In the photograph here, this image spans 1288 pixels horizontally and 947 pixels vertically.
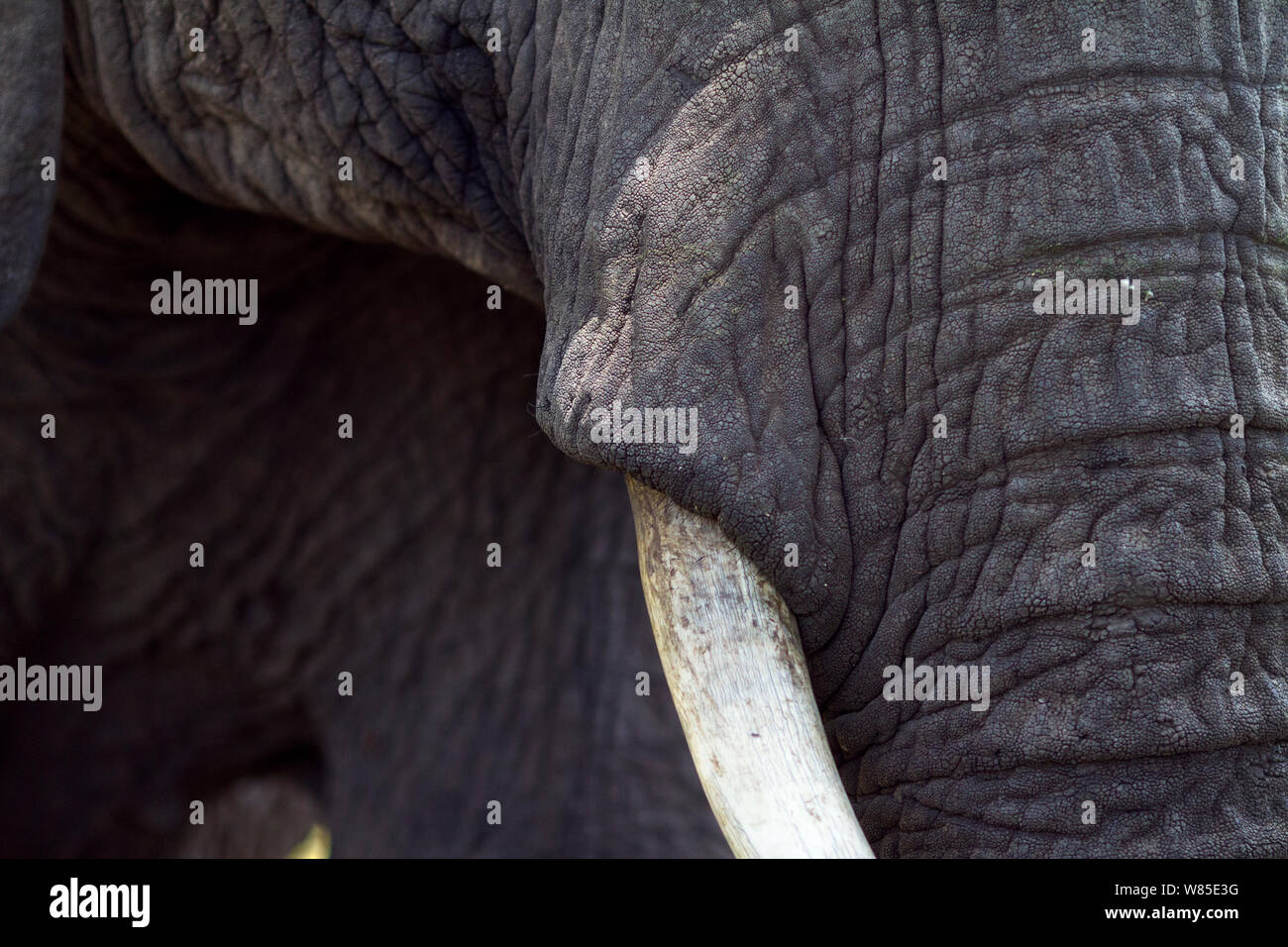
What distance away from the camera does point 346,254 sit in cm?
254

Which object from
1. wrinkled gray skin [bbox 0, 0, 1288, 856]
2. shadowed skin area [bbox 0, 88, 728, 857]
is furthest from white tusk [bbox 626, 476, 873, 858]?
shadowed skin area [bbox 0, 88, 728, 857]

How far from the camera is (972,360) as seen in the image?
4.72 feet

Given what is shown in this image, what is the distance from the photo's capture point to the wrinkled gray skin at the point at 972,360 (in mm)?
1375

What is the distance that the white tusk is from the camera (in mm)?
1389

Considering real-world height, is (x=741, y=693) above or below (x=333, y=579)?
below

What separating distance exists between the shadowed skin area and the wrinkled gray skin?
0.99 m

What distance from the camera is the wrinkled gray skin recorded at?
1375 millimetres

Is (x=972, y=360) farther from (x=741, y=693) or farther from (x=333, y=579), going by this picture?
(x=333, y=579)

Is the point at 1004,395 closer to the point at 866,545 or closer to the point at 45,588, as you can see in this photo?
the point at 866,545

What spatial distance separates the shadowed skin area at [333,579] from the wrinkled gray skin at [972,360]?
0.99 metres

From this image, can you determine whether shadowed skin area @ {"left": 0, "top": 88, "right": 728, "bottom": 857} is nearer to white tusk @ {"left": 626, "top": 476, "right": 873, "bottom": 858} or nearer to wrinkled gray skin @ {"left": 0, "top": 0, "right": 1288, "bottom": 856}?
wrinkled gray skin @ {"left": 0, "top": 0, "right": 1288, "bottom": 856}

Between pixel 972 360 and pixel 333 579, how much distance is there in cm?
157

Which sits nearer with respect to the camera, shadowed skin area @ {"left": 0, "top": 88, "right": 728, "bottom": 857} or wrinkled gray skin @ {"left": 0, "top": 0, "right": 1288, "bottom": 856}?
wrinkled gray skin @ {"left": 0, "top": 0, "right": 1288, "bottom": 856}

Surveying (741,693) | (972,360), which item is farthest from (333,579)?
(972,360)
